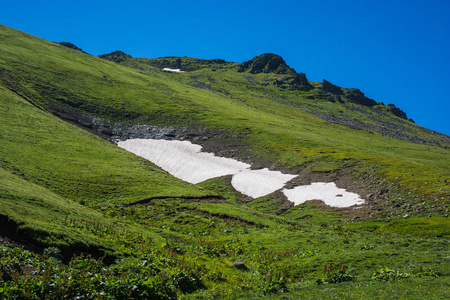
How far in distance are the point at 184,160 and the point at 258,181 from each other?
25735mm

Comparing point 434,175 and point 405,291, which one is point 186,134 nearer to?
point 434,175

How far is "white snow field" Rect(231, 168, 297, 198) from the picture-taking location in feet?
222

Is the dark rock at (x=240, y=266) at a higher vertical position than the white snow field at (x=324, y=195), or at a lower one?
lower

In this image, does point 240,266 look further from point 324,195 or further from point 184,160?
point 184,160

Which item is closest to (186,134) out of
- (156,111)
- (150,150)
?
(150,150)

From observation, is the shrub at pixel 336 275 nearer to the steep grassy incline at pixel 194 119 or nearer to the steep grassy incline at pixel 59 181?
the steep grassy incline at pixel 59 181

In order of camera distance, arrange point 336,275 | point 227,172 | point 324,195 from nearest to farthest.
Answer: point 336,275
point 324,195
point 227,172

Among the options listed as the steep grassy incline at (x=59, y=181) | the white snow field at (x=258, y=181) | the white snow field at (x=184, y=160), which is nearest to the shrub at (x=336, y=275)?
the steep grassy incline at (x=59, y=181)

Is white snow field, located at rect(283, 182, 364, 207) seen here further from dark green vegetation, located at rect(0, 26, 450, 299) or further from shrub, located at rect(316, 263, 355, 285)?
shrub, located at rect(316, 263, 355, 285)

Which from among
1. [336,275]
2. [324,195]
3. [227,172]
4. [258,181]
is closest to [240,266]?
[336,275]

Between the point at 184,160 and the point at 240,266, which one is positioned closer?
the point at 240,266

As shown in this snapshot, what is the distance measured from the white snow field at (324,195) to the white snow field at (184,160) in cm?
2013

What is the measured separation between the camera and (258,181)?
2835 inches

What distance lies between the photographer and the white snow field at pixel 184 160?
82.8 metres
